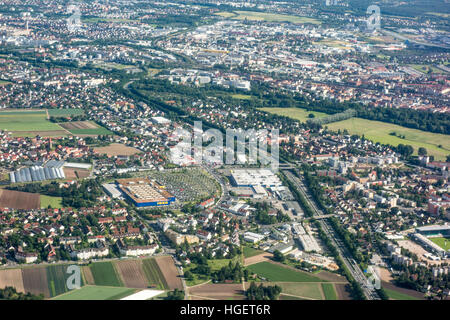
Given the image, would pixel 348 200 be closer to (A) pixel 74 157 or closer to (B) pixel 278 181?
(B) pixel 278 181

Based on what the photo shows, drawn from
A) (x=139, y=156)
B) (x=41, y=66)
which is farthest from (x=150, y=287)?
(x=41, y=66)

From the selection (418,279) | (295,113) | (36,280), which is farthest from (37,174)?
(295,113)

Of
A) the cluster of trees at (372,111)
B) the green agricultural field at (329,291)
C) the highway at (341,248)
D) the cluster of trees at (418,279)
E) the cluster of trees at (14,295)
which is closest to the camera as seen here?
the cluster of trees at (14,295)

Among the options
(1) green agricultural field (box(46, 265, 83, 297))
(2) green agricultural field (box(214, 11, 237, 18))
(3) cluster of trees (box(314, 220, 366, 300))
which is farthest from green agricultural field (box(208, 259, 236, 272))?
(2) green agricultural field (box(214, 11, 237, 18))

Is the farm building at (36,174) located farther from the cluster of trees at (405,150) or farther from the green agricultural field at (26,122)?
the cluster of trees at (405,150)

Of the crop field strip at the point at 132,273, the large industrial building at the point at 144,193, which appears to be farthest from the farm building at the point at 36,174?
the crop field strip at the point at 132,273
